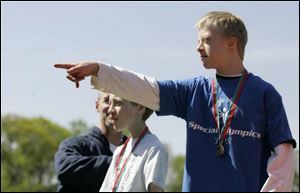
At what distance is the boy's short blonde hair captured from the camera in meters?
5.01

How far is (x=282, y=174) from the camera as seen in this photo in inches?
186

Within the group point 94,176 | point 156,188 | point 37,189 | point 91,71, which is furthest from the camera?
point 37,189

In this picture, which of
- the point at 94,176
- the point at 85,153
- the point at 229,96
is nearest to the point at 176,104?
the point at 229,96

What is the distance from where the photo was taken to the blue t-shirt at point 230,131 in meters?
4.75

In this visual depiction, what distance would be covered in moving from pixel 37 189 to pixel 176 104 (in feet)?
160

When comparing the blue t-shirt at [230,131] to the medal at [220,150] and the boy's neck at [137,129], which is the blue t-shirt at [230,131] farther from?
the boy's neck at [137,129]

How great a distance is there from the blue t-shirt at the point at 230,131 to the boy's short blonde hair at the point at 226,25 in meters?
0.27

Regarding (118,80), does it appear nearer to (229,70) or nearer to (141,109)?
(229,70)

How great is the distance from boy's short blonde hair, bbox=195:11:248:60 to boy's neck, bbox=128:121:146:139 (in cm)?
131

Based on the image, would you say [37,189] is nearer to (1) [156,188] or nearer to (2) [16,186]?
(2) [16,186]

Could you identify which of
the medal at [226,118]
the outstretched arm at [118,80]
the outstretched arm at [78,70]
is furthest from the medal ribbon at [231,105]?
the outstretched arm at [78,70]

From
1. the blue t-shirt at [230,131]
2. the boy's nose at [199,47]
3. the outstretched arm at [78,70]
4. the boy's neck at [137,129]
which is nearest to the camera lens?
the outstretched arm at [78,70]

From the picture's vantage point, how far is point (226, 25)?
5023 mm

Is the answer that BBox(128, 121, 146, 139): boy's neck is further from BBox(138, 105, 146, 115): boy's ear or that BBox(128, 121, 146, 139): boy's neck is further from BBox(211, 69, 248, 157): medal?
BBox(211, 69, 248, 157): medal
